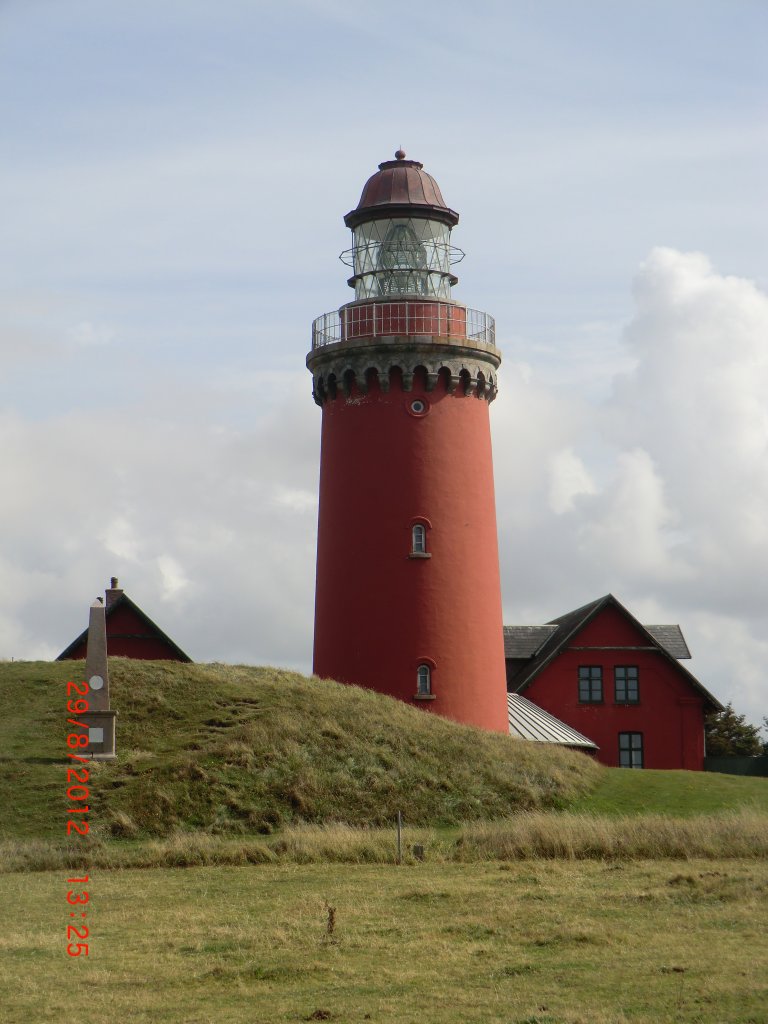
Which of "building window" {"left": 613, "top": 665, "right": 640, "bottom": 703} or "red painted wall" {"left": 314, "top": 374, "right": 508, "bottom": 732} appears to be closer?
"red painted wall" {"left": 314, "top": 374, "right": 508, "bottom": 732}

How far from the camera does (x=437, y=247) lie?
40812mm

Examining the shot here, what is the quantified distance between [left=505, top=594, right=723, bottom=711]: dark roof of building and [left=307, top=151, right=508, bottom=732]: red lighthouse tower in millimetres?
8912

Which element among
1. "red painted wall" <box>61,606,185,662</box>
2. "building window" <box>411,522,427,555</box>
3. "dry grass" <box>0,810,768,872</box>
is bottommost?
"dry grass" <box>0,810,768,872</box>

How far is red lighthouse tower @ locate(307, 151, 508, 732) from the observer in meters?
37.8

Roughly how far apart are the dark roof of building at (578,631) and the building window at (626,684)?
1127mm

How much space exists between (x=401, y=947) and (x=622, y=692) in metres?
34.6

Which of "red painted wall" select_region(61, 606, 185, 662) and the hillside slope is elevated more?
"red painted wall" select_region(61, 606, 185, 662)

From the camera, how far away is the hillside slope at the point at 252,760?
27.0 meters

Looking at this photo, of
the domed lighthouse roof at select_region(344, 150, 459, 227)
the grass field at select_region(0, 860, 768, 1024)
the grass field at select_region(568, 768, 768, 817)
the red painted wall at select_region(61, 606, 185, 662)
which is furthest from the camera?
the red painted wall at select_region(61, 606, 185, 662)

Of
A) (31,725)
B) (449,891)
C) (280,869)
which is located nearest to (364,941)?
(449,891)

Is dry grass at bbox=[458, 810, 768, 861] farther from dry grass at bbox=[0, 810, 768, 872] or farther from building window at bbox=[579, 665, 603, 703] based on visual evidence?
building window at bbox=[579, 665, 603, 703]

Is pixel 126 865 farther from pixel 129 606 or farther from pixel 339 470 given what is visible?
pixel 129 606

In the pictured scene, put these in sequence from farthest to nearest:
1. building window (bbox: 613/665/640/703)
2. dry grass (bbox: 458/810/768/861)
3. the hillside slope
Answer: building window (bbox: 613/665/640/703)
the hillside slope
dry grass (bbox: 458/810/768/861)

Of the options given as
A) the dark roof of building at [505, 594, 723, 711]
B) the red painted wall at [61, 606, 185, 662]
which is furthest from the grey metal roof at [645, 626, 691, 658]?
the red painted wall at [61, 606, 185, 662]
